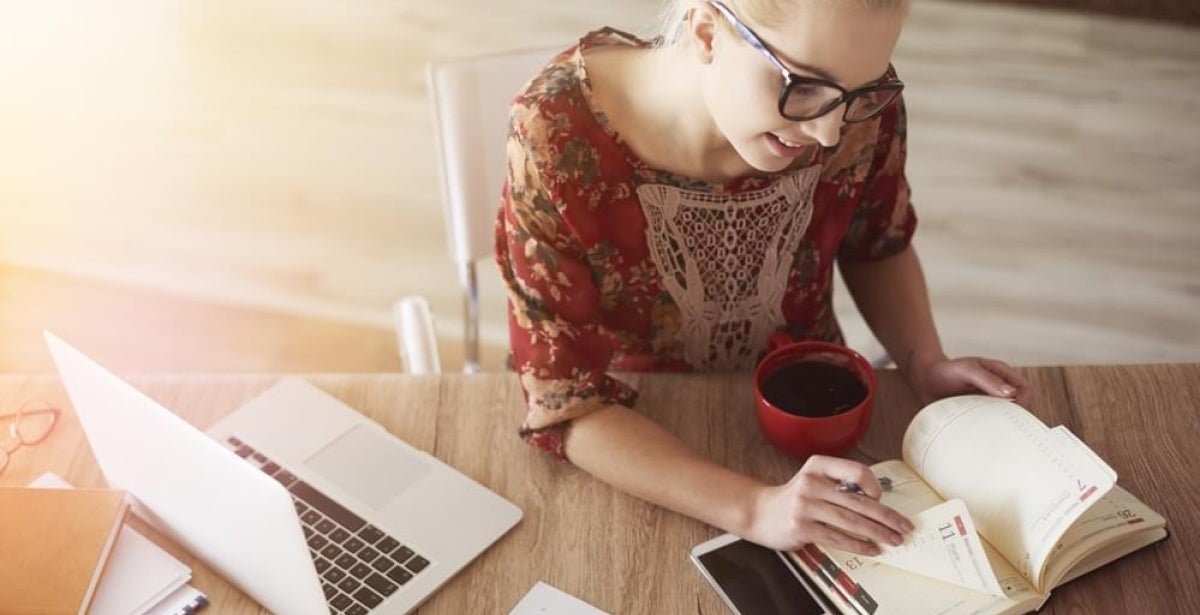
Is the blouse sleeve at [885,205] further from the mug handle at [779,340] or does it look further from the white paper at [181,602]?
the white paper at [181,602]

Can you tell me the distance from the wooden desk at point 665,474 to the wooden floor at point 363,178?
3.78 ft

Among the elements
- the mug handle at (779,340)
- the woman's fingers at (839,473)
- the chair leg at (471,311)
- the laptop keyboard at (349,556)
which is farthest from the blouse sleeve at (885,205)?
the laptop keyboard at (349,556)

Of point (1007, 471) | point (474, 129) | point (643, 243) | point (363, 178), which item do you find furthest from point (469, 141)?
point (363, 178)

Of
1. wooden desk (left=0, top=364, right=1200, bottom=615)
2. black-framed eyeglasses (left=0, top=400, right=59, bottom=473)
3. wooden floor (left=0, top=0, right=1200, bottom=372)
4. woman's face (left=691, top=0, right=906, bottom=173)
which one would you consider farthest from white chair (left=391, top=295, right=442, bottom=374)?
wooden floor (left=0, top=0, right=1200, bottom=372)

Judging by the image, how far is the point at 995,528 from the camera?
112 centimetres

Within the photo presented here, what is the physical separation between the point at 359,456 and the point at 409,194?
1.71 m

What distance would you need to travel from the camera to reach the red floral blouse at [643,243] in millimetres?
1282

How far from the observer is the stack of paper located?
113 centimetres

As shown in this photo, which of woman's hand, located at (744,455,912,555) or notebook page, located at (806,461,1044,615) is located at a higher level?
woman's hand, located at (744,455,912,555)

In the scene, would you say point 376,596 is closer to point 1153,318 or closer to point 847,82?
point 847,82

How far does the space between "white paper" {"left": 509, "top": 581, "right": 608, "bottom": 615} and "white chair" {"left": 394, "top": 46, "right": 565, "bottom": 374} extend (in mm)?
546

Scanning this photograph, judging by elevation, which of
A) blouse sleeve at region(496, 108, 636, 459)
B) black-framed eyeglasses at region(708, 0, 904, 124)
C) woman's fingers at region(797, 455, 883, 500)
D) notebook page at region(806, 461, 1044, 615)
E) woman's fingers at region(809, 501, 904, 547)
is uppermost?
black-framed eyeglasses at region(708, 0, 904, 124)

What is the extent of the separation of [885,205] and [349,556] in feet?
2.36

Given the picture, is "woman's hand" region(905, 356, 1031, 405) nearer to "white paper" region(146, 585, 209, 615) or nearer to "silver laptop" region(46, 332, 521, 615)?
"silver laptop" region(46, 332, 521, 615)
